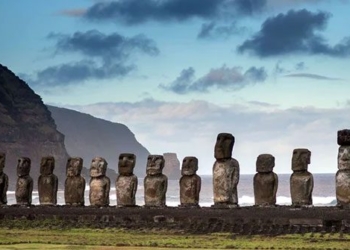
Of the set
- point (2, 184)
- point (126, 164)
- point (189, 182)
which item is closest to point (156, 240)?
point (189, 182)

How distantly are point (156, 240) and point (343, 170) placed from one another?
559 centimetres

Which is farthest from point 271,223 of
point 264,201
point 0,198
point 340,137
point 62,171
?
point 62,171

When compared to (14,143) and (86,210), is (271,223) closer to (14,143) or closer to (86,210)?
(86,210)

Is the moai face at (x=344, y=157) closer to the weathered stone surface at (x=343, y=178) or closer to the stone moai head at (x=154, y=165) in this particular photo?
the weathered stone surface at (x=343, y=178)

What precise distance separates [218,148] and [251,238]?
4.38 meters

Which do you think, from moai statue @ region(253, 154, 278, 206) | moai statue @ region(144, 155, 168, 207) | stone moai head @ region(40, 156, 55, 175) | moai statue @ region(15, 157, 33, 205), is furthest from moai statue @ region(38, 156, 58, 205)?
moai statue @ region(253, 154, 278, 206)

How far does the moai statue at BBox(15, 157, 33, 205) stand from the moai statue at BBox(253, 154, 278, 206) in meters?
7.45

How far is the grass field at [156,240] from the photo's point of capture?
67.9ft

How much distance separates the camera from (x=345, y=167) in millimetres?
24781

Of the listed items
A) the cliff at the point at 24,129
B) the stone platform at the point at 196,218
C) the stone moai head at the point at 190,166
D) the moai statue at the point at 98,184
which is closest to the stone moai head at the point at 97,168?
the moai statue at the point at 98,184

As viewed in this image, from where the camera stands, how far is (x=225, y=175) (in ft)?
86.1

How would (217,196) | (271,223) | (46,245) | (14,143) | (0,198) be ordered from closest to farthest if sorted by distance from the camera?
(46,245) < (271,223) < (217,196) < (0,198) < (14,143)

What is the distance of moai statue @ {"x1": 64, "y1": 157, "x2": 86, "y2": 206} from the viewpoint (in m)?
28.6

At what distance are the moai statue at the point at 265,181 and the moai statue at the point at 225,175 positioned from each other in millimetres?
741
